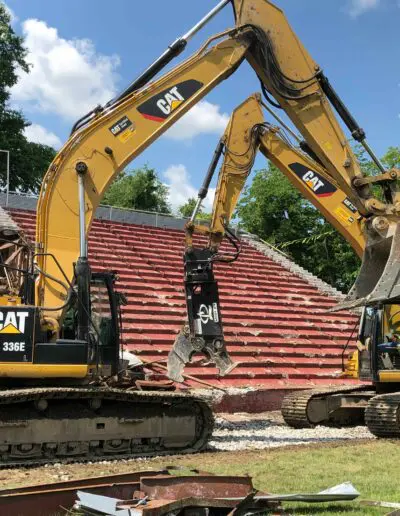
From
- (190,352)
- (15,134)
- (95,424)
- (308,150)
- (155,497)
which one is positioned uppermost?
(15,134)

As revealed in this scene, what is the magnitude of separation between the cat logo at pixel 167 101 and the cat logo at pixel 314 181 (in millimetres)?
2159

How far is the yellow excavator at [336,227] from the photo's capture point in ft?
29.7

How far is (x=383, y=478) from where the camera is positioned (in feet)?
21.0

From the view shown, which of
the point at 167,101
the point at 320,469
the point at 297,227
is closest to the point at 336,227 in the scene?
the point at 167,101

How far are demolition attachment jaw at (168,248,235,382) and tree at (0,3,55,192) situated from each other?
80.3 feet

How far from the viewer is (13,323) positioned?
285 inches

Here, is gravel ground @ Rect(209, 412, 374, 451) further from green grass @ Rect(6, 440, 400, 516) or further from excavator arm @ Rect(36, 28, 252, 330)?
excavator arm @ Rect(36, 28, 252, 330)

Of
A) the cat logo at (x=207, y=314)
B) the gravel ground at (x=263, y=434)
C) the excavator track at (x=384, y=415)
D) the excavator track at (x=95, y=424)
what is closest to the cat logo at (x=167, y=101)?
the cat logo at (x=207, y=314)

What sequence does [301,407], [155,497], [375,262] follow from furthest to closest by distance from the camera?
[301,407]
[375,262]
[155,497]

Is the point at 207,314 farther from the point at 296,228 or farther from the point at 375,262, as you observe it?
the point at 296,228

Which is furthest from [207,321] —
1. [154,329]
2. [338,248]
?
[338,248]

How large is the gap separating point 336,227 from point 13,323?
5.19 metres

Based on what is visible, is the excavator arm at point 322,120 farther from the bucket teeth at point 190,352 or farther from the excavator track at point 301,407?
the excavator track at point 301,407

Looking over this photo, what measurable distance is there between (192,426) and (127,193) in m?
41.8
